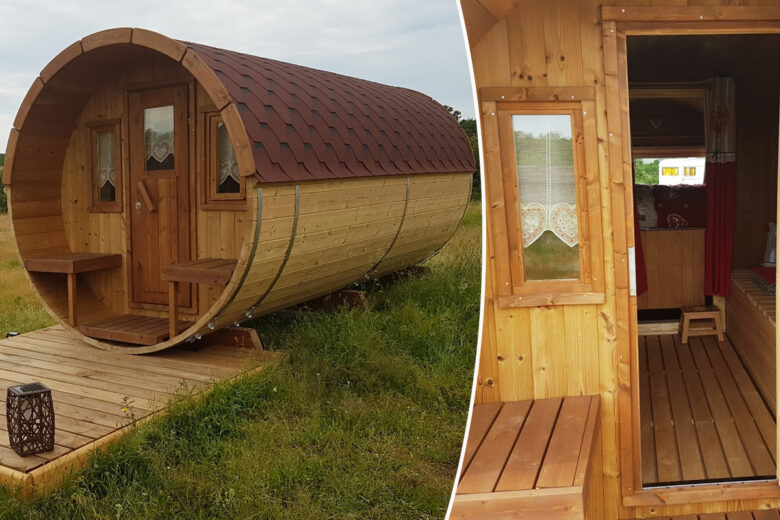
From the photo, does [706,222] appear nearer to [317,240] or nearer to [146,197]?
[317,240]

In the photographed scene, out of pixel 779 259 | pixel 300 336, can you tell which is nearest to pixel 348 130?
pixel 300 336

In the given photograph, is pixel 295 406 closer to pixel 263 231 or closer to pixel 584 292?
pixel 263 231

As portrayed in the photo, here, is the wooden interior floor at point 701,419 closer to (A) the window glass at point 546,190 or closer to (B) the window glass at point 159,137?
(A) the window glass at point 546,190

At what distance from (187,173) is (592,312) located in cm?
357

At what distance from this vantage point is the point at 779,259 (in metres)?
3.87

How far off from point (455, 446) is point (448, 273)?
4.25 metres

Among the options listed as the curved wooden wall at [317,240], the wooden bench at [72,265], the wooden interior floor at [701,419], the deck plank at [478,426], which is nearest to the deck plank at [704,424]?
the wooden interior floor at [701,419]

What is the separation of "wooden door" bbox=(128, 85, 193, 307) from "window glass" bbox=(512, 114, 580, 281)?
331 cm

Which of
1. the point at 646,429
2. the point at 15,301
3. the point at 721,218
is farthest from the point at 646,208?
the point at 15,301

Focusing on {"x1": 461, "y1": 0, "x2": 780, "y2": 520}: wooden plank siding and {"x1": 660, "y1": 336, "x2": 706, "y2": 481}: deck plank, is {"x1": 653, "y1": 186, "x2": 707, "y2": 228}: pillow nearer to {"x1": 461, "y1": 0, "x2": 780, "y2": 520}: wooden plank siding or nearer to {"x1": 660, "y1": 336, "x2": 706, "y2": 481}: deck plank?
{"x1": 660, "y1": 336, "x2": 706, "y2": 481}: deck plank

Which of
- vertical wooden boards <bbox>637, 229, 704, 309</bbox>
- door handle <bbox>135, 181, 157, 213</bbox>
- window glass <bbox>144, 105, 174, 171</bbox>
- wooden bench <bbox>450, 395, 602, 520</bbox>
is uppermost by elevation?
window glass <bbox>144, 105, 174, 171</bbox>

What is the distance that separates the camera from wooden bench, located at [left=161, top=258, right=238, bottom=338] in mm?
5305

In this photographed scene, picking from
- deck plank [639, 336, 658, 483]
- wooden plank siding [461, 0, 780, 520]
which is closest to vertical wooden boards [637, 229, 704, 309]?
deck plank [639, 336, 658, 483]

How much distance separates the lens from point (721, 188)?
21.5ft
